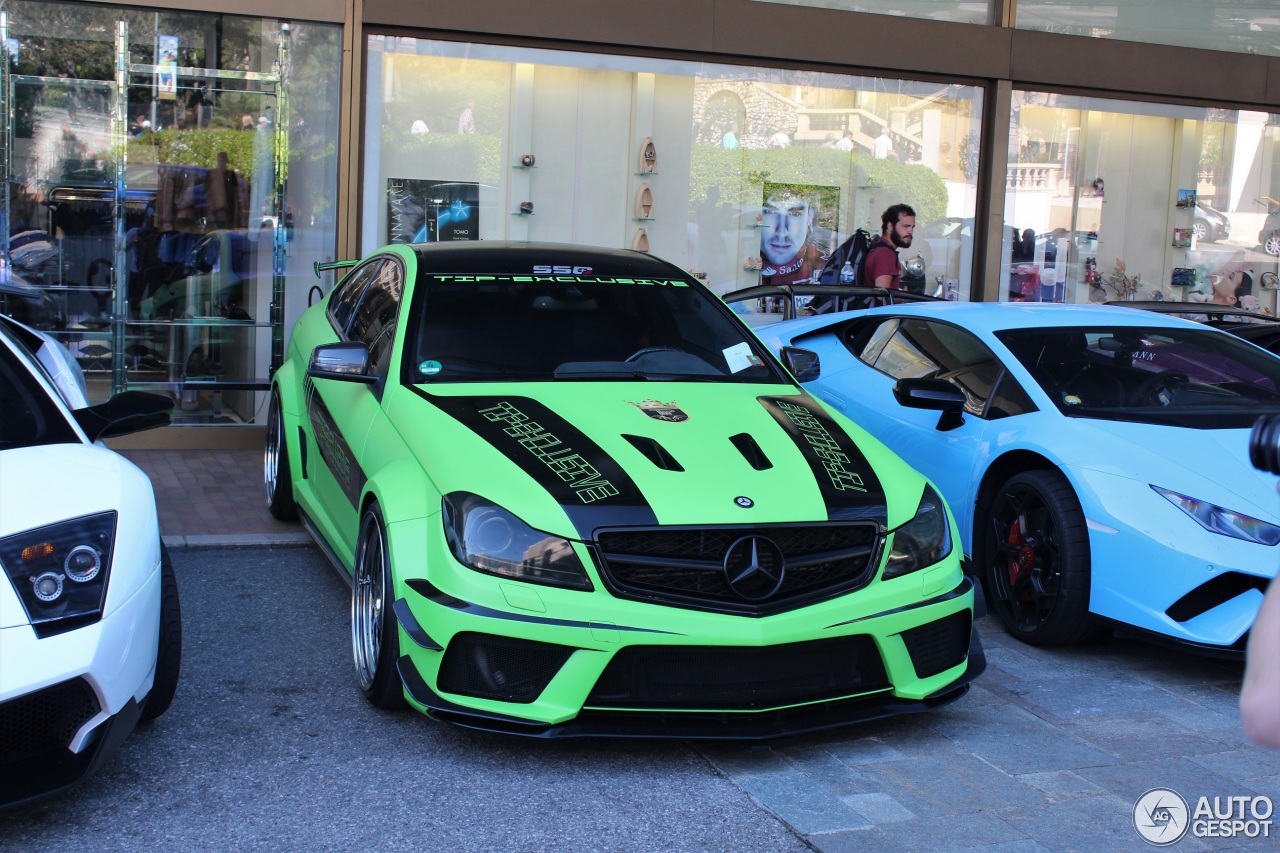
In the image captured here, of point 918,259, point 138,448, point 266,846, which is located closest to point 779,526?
point 266,846

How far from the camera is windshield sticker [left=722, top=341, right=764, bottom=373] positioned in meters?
5.32

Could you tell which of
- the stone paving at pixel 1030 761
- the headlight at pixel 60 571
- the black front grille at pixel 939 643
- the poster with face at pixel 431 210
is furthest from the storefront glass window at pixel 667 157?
the headlight at pixel 60 571

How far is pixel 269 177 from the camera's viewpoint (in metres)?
9.49

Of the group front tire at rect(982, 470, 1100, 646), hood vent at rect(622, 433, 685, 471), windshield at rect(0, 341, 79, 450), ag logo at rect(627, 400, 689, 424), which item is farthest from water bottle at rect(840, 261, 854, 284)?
windshield at rect(0, 341, 79, 450)

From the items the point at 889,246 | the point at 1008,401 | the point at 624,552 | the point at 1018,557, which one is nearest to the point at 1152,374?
the point at 1008,401

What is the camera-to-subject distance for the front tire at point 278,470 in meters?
6.57

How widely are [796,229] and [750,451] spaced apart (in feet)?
23.6

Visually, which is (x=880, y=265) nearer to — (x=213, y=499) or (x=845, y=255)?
(x=845, y=255)

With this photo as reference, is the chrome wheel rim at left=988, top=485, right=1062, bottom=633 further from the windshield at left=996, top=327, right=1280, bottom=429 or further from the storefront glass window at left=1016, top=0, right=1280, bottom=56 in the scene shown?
the storefront glass window at left=1016, top=0, right=1280, bottom=56

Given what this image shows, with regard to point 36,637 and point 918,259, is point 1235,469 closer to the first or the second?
point 36,637

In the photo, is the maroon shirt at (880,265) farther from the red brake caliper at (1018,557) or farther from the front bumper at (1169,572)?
the front bumper at (1169,572)

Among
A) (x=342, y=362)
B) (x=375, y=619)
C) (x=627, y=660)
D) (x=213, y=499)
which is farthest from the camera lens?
(x=213, y=499)

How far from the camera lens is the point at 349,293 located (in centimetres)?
620

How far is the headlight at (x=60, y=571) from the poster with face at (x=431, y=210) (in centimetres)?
682
